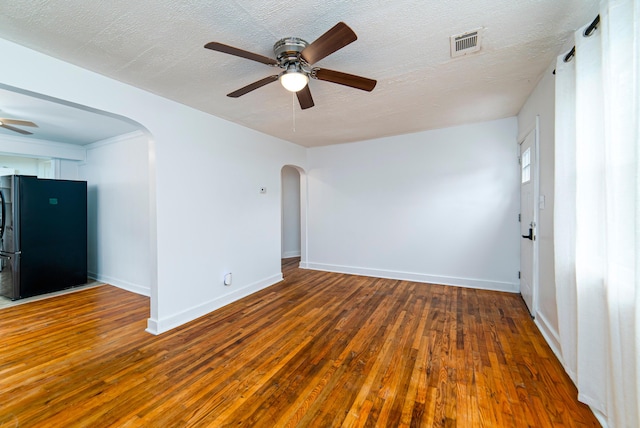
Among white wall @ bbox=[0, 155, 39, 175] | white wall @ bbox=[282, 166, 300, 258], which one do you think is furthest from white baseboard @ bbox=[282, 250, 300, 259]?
white wall @ bbox=[0, 155, 39, 175]

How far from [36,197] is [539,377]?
21.6ft

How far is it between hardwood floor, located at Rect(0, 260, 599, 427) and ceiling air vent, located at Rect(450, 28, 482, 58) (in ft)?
8.50

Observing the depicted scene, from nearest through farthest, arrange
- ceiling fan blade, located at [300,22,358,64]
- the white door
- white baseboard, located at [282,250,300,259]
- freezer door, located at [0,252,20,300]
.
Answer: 1. ceiling fan blade, located at [300,22,358,64]
2. the white door
3. freezer door, located at [0,252,20,300]
4. white baseboard, located at [282,250,300,259]

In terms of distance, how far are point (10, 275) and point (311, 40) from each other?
5.44 metres

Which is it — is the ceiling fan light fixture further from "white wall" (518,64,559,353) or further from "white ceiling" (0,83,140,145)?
"white wall" (518,64,559,353)

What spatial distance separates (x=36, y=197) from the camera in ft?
12.8

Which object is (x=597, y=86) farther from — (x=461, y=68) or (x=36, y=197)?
(x=36, y=197)

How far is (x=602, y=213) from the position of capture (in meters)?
1.55

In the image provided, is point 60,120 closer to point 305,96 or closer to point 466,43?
point 305,96

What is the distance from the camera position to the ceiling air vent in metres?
1.81

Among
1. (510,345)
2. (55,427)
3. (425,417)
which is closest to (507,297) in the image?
(510,345)

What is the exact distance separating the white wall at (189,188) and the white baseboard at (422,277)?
1.51 meters

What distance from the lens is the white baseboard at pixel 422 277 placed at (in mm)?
3854

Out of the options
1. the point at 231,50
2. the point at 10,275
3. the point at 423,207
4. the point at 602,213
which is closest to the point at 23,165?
the point at 10,275
